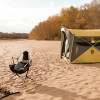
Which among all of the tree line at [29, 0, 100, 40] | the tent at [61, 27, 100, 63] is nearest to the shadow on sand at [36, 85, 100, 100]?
the tent at [61, 27, 100, 63]

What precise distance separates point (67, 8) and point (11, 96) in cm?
3555

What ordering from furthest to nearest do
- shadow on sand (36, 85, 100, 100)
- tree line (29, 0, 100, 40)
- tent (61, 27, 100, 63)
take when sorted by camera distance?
tree line (29, 0, 100, 40), tent (61, 27, 100, 63), shadow on sand (36, 85, 100, 100)

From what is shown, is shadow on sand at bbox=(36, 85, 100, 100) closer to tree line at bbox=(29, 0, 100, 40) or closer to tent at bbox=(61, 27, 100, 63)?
tent at bbox=(61, 27, 100, 63)

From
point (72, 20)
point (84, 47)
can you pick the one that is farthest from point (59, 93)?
point (72, 20)

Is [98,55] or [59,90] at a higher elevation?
[98,55]

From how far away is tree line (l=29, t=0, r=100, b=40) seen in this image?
30.2 metres

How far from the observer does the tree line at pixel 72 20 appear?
30203 millimetres

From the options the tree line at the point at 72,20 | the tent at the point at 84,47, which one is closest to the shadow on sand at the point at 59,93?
the tent at the point at 84,47

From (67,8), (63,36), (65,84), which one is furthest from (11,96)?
(67,8)

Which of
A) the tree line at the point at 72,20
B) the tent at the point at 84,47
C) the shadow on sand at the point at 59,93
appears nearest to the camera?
the shadow on sand at the point at 59,93

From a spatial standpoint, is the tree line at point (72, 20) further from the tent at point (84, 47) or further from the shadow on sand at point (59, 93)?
the shadow on sand at point (59, 93)

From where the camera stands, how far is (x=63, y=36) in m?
11.1

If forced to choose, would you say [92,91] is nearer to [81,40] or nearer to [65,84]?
[65,84]

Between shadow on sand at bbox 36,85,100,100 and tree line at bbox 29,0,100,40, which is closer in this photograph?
shadow on sand at bbox 36,85,100,100
